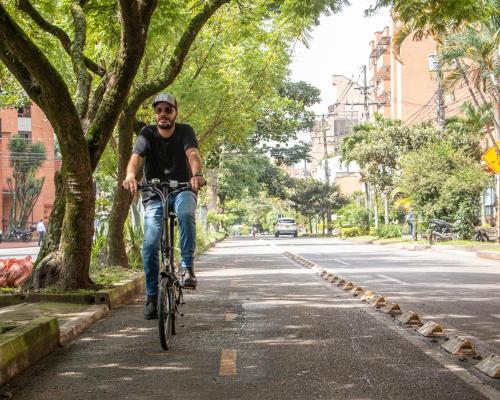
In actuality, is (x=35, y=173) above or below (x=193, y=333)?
above

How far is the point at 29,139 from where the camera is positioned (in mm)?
55469

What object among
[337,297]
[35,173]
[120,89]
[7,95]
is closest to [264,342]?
[337,297]

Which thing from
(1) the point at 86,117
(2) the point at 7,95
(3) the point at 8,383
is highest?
(2) the point at 7,95

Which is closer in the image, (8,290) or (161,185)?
(161,185)

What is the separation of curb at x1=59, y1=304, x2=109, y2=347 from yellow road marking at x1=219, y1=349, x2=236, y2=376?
1.67m

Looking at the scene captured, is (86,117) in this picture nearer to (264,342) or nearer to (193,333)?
(193,333)

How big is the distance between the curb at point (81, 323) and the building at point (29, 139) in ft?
151

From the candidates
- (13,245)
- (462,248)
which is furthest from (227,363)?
(13,245)

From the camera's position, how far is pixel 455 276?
1441cm

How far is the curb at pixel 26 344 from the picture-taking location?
524cm

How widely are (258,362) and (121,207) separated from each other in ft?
28.2

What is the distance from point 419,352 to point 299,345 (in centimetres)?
105

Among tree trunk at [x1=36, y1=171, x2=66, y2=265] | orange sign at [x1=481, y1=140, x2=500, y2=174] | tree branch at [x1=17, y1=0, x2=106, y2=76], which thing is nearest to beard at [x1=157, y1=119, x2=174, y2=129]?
tree trunk at [x1=36, y1=171, x2=66, y2=265]

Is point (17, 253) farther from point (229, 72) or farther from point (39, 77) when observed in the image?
point (39, 77)
